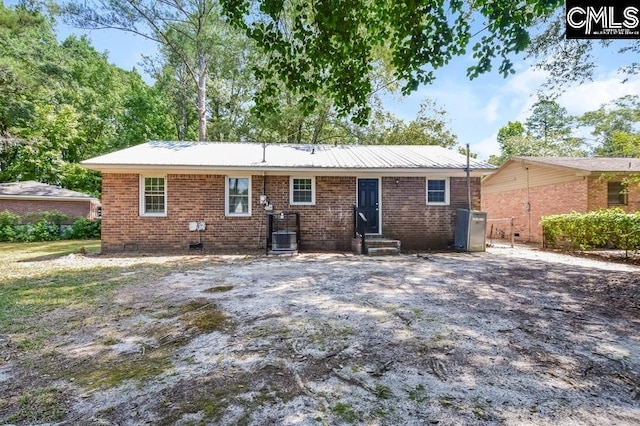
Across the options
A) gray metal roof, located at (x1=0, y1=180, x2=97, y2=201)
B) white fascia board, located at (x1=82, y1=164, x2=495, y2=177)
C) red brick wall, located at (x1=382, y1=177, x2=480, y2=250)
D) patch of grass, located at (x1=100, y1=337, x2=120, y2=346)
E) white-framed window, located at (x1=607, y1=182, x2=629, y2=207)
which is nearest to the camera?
patch of grass, located at (x1=100, y1=337, x2=120, y2=346)

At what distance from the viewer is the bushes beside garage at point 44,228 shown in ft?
46.5

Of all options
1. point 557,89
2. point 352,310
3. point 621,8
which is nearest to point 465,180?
point 557,89

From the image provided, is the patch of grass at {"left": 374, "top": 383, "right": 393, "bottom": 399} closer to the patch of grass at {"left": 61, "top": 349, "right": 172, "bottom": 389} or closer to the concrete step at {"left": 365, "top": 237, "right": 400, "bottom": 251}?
the patch of grass at {"left": 61, "top": 349, "right": 172, "bottom": 389}

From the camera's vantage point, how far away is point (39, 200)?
17141mm

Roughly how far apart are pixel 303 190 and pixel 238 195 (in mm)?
2098

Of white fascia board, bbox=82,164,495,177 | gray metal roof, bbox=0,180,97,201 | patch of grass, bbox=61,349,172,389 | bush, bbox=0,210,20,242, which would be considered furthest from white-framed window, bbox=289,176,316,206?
gray metal roof, bbox=0,180,97,201

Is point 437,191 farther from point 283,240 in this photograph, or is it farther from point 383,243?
point 283,240

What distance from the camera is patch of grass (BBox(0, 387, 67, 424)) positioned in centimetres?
194

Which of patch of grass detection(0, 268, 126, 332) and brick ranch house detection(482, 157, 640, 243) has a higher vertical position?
brick ranch house detection(482, 157, 640, 243)

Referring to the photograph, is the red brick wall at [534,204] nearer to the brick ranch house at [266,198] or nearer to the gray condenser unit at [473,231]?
the gray condenser unit at [473,231]

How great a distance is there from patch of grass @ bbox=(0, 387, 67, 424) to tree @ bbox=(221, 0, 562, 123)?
3.61 metres

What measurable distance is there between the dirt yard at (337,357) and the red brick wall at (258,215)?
4727mm

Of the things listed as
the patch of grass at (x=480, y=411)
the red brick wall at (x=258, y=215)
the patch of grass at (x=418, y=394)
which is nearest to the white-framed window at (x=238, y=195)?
the red brick wall at (x=258, y=215)

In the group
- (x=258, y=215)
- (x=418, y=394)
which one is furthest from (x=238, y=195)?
(x=418, y=394)
